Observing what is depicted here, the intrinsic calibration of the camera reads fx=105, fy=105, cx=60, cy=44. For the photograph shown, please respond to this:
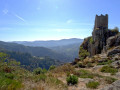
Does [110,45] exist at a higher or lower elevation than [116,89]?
higher

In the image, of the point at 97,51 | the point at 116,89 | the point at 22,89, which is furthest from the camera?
the point at 97,51

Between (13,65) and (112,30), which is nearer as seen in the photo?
(13,65)

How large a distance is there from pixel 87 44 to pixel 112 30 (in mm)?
9589

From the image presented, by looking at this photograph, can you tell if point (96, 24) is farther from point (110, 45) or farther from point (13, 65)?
point (13, 65)

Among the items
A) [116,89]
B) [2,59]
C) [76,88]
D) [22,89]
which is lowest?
[76,88]

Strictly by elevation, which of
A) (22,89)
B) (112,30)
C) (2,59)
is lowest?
(22,89)

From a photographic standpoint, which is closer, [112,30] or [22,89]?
[22,89]

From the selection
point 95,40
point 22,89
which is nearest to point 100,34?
point 95,40

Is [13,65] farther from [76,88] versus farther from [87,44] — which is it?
[87,44]

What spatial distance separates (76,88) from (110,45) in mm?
23350

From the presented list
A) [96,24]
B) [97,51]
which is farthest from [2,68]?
[96,24]

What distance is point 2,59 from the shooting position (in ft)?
21.3

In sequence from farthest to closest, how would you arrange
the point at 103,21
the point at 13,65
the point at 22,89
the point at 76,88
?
the point at 103,21
the point at 13,65
the point at 76,88
the point at 22,89

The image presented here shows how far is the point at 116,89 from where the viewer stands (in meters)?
4.70
